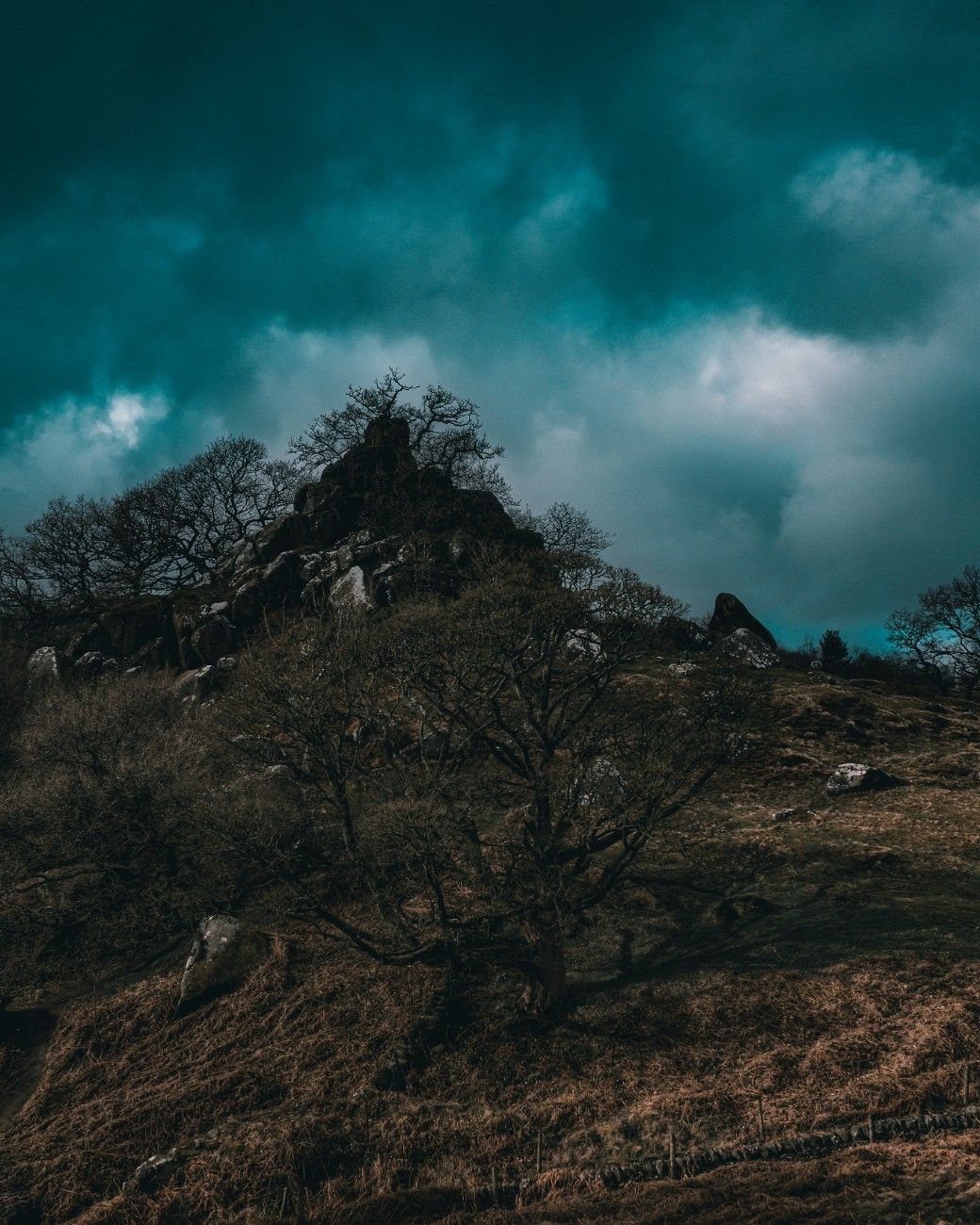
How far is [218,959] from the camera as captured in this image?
21531 millimetres

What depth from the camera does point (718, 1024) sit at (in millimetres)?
15875

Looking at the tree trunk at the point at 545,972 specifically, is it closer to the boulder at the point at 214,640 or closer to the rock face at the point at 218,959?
the rock face at the point at 218,959

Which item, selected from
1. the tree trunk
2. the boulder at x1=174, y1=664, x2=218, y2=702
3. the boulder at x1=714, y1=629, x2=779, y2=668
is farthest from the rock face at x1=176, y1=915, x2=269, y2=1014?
the boulder at x1=714, y1=629, x2=779, y2=668

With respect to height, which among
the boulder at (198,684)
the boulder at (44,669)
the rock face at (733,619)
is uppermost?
the rock face at (733,619)

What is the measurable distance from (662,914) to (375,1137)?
12.3 m

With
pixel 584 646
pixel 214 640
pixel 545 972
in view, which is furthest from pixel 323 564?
pixel 545 972

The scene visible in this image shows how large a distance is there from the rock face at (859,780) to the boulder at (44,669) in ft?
162

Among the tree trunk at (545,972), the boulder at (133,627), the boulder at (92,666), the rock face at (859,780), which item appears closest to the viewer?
the tree trunk at (545,972)

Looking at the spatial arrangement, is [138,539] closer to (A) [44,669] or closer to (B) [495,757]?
(A) [44,669]

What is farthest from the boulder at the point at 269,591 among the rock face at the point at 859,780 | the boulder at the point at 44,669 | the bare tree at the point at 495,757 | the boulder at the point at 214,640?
the rock face at the point at 859,780

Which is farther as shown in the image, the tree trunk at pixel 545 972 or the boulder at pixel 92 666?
the boulder at pixel 92 666

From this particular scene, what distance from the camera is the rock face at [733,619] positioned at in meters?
61.8

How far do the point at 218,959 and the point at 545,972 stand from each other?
10985 mm

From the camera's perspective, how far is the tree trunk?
16859 millimetres
